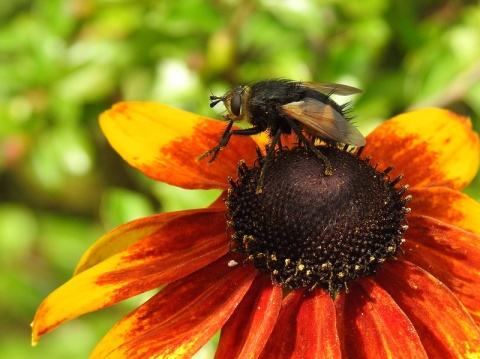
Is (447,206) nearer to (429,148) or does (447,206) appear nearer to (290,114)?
(429,148)

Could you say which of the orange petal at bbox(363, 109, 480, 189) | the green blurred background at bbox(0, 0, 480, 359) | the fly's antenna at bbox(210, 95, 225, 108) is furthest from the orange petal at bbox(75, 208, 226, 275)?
the green blurred background at bbox(0, 0, 480, 359)

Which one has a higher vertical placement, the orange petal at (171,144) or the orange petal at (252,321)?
the orange petal at (171,144)

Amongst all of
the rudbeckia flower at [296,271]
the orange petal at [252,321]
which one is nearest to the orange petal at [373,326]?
the rudbeckia flower at [296,271]

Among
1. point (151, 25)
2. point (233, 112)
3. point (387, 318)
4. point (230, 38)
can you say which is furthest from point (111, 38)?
point (387, 318)

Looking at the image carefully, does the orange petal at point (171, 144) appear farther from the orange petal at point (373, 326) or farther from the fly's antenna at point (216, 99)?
the orange petal at point (373, 326)

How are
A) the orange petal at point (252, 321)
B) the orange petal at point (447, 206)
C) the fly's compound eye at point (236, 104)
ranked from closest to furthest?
1. the orange petal at point (252, 321)
2. the fly's compound eye at point (236, 104)
3. the orange petal at point (447, 206)

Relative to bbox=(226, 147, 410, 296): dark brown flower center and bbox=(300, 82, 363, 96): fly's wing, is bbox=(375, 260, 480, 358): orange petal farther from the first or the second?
bbox=(300, 82, 363, 96): fly's wing

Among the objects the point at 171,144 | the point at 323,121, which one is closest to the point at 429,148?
the point at 323,121
